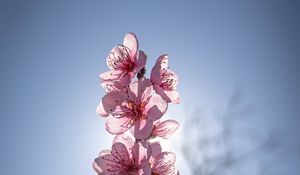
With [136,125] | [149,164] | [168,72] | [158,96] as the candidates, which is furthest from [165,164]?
[168,72]

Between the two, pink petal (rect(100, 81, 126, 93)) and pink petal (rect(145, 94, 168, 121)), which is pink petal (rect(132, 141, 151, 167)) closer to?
pink petal (rect(145, 94, 168, 121))

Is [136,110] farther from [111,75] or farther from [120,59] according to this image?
[120,59]

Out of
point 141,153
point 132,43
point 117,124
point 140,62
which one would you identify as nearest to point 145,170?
point 141,153

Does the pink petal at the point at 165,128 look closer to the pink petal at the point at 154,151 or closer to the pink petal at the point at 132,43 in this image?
the pink petal at the point at 154,151

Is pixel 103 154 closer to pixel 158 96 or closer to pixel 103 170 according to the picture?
pixel 103 170

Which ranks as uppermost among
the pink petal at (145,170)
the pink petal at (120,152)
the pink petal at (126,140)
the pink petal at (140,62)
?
the pink petal at (140,62)

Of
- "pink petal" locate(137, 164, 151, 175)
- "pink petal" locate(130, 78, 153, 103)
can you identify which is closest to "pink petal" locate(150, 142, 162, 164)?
"pink petal" locate(137, 164, 151, 175)

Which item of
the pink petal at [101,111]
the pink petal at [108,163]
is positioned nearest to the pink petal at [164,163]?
the pink petal at [108,163]
